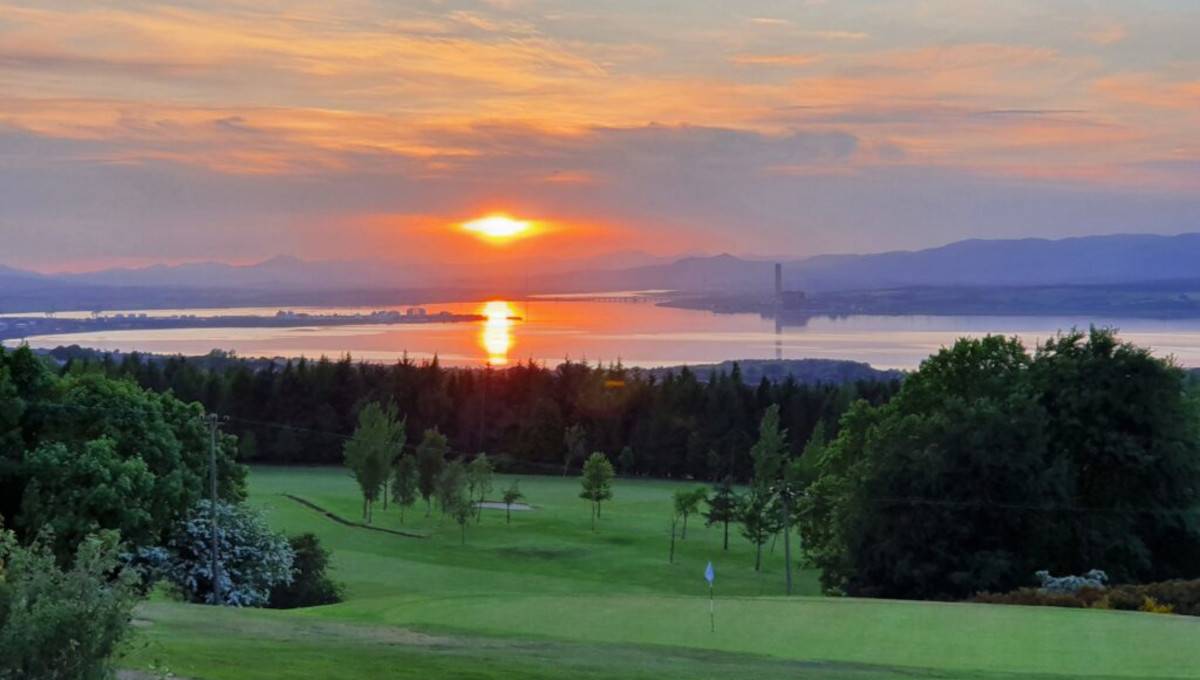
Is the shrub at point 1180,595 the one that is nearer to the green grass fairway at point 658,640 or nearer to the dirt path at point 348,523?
the green grass fairway at point 658,640

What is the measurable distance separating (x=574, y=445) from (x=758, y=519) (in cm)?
4194

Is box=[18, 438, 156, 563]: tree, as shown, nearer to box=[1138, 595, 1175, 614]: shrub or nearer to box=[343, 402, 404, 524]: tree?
box=[1138, 595, 1175, 614]: shrub

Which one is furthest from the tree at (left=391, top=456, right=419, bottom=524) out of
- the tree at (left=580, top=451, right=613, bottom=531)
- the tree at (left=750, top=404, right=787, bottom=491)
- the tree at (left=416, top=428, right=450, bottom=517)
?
the tree at (left=750, top=404, right=787, bottom=491)

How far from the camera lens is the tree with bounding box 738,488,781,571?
1854 inches

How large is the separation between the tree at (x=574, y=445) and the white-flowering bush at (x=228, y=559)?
52366 mm

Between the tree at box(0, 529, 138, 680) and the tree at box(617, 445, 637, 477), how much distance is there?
255 ft

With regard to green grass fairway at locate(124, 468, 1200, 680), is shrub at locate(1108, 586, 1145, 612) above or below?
below

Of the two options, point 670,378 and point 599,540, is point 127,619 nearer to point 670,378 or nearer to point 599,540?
point 599,540

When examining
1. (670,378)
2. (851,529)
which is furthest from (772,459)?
(670,378)

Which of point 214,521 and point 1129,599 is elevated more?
point 214,521

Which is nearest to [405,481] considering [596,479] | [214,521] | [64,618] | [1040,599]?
[596,479]

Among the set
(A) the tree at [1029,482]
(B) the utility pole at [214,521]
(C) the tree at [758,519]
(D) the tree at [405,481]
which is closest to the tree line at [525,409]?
(D) the tree at [405,481]

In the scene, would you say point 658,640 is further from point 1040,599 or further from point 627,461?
point 627,461

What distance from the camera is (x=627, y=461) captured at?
8662cm
